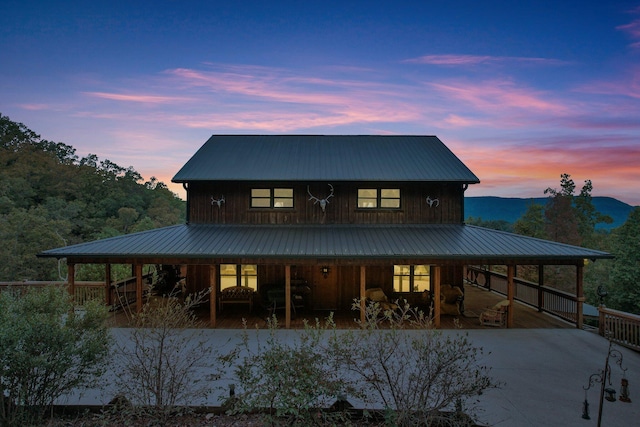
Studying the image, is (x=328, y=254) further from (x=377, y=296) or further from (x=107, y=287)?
(x=107, y=287)

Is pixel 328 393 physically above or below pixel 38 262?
above

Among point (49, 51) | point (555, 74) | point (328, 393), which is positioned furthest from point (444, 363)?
point (49, 51)

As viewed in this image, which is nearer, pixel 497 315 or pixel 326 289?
pixel 497 315

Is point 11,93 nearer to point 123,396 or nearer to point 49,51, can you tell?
point 49,51

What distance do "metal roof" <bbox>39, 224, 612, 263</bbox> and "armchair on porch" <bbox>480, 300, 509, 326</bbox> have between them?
1867 mm

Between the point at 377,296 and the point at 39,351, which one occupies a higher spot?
the point at 39,351

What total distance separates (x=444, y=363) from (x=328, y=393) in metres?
1.74

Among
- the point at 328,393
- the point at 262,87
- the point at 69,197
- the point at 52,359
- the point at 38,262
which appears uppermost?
the point at 262,87

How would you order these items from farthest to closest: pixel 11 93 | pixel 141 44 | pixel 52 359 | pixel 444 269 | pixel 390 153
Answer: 1. pixel 11 93
2. pixel 141 44
3. pixel 390 153
4. pixel 444 269
5. pixel 52 359

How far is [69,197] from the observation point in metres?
36.7

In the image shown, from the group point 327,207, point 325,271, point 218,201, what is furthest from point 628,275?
point 218,201

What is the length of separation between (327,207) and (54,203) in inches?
1253

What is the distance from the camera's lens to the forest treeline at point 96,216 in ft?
74.1

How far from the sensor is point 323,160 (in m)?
13.9
